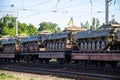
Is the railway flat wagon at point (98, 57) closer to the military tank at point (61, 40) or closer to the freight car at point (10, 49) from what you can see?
the military tank at point (61, 40)

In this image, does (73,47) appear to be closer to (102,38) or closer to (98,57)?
(102,38)

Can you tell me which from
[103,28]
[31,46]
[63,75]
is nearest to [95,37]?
[103,28]

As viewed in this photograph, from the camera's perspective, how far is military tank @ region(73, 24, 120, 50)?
28.7 m

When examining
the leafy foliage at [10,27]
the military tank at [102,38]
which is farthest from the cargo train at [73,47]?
the leafy foliage at [10,27]

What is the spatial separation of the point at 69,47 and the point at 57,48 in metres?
3.07

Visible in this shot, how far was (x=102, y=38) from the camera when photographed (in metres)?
29.9

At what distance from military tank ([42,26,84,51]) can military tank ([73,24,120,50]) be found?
232 cm

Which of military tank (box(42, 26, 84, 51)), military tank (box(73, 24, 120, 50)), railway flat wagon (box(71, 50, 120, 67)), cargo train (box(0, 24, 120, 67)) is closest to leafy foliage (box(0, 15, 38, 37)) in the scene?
cargo train (box(0, 24, 120, 67))

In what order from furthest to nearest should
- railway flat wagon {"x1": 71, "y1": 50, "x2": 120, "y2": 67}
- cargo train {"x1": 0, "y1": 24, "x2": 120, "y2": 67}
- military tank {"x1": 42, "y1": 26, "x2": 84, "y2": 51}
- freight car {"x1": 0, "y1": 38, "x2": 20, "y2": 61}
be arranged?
1. freight car {"x1": 0, "y1": 38, "x2": 20, "y2": 61}
2. military tank {"x1": 42, "y1": 26, "x2": 84, "y2": 51}
3. cargo train {"x1": 0, "y1": 24, "x2": 120, "y2": 67}
4. railway flat wagon {"x1": 71, "y1": 50, "x2": 120, "y2": 67}

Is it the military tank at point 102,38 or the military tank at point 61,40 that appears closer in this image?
the military tank at point 102,38

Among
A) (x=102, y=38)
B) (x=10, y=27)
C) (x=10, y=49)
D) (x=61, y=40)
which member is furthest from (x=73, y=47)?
(x=10, y=27)

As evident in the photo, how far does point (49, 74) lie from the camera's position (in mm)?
27844

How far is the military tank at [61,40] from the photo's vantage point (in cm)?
3562

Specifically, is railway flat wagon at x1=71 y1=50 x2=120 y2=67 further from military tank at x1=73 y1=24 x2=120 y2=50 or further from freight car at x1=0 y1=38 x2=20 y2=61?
freight car at x1=0 y1=38 x2=20 y2=61
